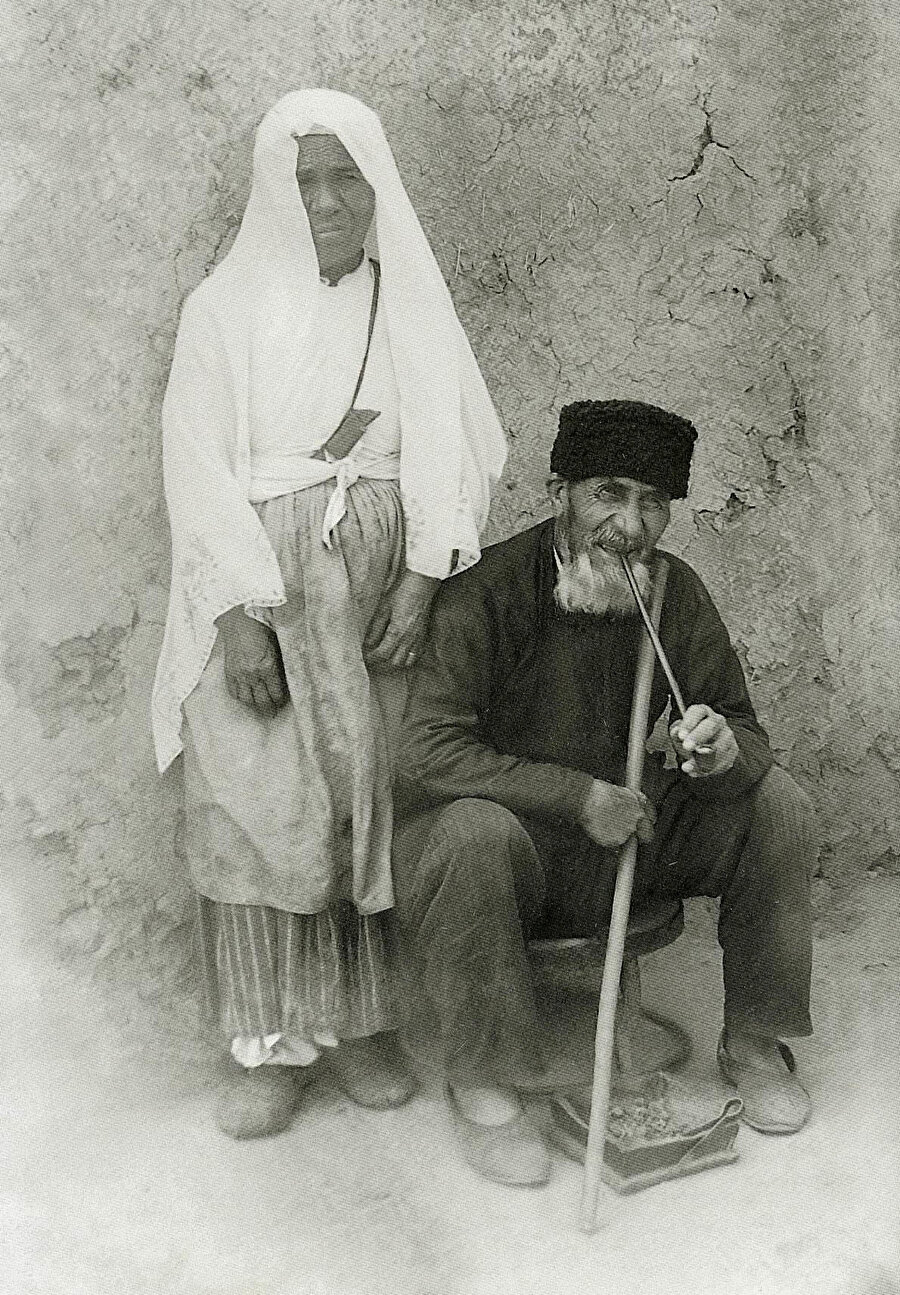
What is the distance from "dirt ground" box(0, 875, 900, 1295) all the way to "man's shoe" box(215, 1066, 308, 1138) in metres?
0.03

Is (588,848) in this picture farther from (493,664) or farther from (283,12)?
(283,12)

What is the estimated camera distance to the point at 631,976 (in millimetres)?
2756

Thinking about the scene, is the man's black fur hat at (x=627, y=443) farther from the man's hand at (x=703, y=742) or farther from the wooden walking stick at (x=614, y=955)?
the man's hand at (x=703, y=742)

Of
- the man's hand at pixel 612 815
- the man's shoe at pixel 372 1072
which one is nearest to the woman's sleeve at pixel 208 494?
the man's hand at pixel 612 815

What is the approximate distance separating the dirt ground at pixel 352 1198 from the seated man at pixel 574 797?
0.12m

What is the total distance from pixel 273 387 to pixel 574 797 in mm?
897

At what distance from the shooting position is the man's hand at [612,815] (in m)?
Result: 2.45

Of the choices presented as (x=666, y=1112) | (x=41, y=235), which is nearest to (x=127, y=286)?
(x=41, y=235)

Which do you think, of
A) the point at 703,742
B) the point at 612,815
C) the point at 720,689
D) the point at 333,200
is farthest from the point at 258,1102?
the point at 333,200

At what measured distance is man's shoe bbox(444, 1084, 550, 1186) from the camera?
240 centimetres

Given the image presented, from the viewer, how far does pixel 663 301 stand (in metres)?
3.02

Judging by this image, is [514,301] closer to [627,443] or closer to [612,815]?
[627,443]

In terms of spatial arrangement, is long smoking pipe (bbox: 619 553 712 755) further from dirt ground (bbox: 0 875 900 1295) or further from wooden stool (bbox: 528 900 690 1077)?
dirt ground (bbox: 0 875 900 1295)

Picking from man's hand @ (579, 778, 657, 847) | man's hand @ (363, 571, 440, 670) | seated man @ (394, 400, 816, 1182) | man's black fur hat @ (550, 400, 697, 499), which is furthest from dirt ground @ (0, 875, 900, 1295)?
man's black fur hat @ (550, 400, 697, 499)
